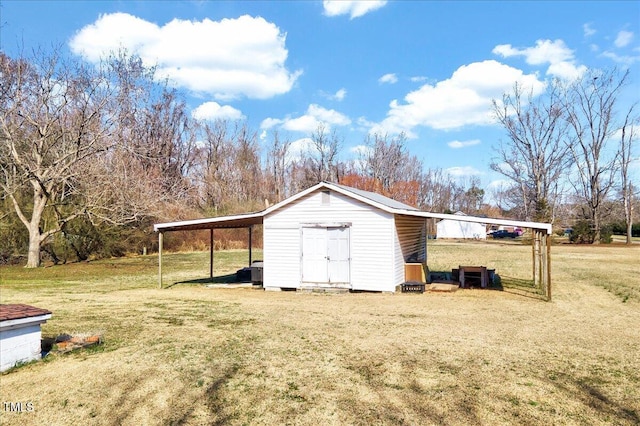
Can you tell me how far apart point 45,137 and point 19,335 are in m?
17.8

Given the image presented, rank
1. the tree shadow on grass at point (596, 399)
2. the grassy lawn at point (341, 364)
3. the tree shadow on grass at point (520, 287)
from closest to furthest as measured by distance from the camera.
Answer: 1. the tree shadow on grass at point (596, 399)
2. the grassy lawn at point (341, 364)
3. the tree shadow on grass at point (520, 287)

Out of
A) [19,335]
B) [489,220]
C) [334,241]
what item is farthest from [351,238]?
[19,335]

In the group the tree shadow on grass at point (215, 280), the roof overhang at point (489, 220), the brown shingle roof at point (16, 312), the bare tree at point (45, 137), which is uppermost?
the bare tree at point (45, 137)

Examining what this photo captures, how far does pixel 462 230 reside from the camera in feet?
161

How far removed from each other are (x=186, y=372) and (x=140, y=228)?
82.0 ft

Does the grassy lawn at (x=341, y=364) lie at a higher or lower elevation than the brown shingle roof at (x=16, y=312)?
lower

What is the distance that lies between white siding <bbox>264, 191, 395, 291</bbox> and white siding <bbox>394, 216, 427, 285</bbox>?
43 cm

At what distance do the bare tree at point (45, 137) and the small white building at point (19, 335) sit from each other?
637 inches

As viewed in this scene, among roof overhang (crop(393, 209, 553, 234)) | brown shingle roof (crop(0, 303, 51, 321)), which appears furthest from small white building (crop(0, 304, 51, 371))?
roof overhang (crop(393, 209, 553, 234))

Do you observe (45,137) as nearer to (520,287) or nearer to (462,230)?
(520,287)

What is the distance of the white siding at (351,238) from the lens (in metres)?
12.3

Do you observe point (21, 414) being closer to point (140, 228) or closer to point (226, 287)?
point (226, 287)

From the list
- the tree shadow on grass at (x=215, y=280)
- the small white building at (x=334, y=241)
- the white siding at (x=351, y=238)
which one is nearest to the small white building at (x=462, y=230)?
the small white building at (x=334, y=241)

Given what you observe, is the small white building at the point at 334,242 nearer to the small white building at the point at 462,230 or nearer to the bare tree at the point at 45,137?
the bare tree at the point at 45,137
